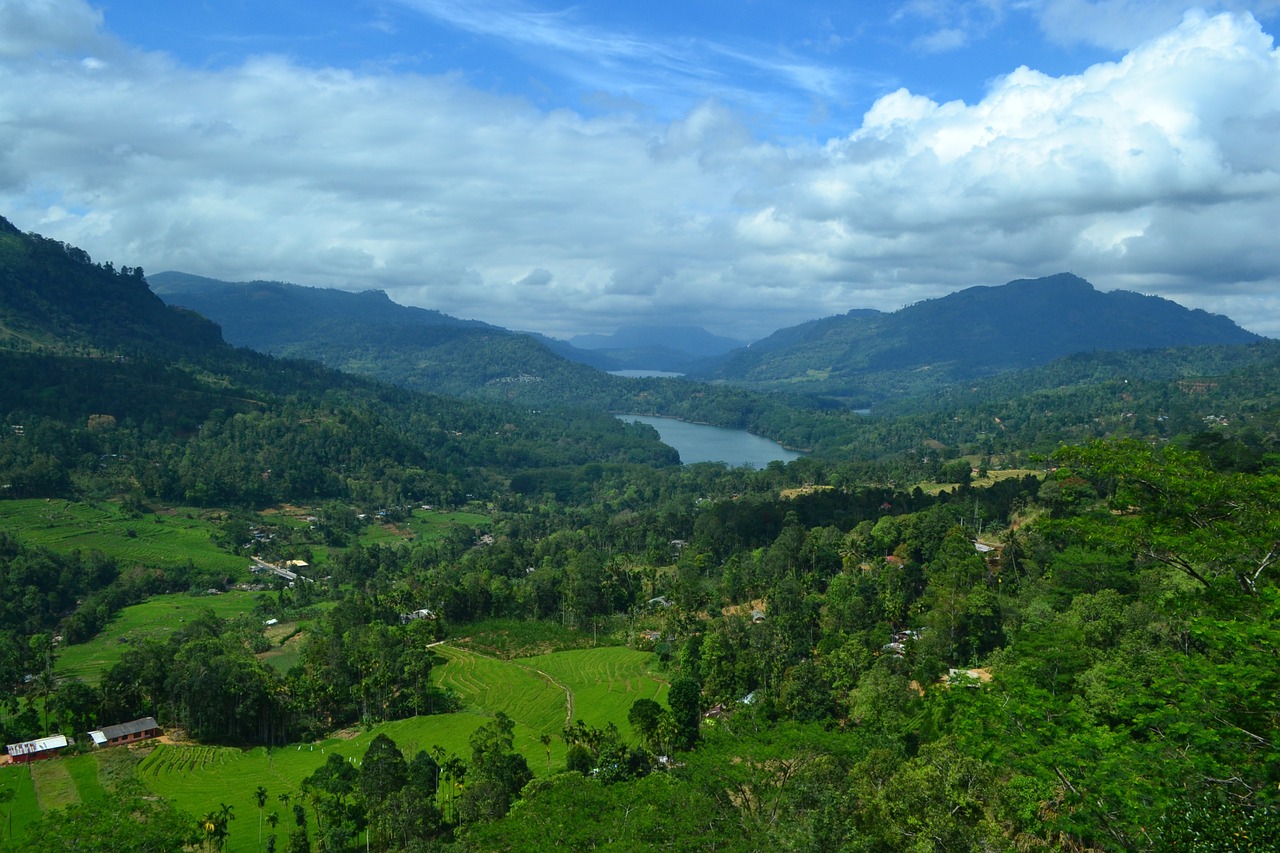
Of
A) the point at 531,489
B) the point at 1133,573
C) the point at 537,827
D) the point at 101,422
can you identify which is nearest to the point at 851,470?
the point at 531,489

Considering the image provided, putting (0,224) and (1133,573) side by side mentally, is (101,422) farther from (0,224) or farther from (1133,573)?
Answer: (1133,573)

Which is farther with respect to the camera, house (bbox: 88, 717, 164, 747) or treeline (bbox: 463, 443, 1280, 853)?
house (bbox: 88, 717, 164, 747)

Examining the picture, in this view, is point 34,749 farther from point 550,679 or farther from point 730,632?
point 730,632

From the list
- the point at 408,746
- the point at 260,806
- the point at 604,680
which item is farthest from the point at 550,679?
the point at 260,806

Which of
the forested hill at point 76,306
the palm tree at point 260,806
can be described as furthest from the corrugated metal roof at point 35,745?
the forested hill at point 76,306

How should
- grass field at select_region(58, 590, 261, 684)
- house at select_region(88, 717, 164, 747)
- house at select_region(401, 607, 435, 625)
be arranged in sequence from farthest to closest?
house at select_region(401, 607, 435, 625), grass field at select_region(58, 590, 261, 684), house at select_region(88, 717, 164, 747)

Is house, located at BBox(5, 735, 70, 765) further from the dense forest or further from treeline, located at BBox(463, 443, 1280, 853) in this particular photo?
treeline, located at BBox(463, 443, 1280, 853)

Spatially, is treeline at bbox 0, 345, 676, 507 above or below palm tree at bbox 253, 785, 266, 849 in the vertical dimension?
above

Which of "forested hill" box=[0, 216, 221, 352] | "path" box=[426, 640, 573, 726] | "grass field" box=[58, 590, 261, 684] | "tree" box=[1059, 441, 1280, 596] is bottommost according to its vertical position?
"grass field" box=[58, 590, 261, 684]

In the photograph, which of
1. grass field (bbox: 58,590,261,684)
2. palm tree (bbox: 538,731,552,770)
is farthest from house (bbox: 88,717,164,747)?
palm tree (bbox: 538,731,552,770)
